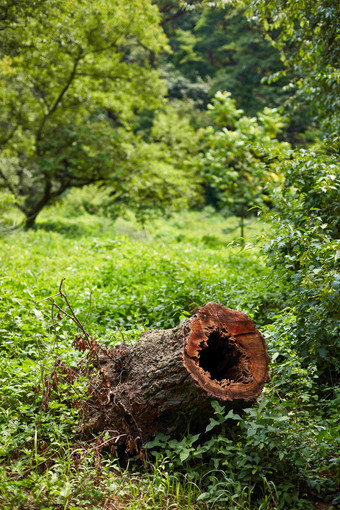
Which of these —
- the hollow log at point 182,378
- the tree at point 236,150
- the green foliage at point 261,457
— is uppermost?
the tree at point 236,150

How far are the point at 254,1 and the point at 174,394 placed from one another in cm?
490

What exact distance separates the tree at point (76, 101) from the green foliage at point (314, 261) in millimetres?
8247

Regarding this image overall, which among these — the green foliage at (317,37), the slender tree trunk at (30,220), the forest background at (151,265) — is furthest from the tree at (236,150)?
the slender tree trunk at (30,220)

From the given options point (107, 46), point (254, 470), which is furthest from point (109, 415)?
point (107, 46)

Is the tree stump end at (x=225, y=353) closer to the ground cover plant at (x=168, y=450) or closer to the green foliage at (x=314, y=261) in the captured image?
the ground cover plant at (x=168, y=450)

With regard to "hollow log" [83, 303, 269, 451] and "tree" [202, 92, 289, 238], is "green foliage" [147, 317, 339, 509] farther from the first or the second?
"tree" [202, 92, 289, 238]

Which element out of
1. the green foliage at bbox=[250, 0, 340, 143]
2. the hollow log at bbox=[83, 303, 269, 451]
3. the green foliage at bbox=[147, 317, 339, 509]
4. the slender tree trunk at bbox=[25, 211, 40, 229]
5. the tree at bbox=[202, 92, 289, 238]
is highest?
the green foliage at bbox=[250, 0, 340, 143]

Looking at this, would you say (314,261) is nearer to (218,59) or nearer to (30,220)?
(30,220)

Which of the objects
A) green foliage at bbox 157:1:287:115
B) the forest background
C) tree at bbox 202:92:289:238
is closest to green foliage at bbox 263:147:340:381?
the forest background

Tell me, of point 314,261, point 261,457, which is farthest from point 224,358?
point 314,261

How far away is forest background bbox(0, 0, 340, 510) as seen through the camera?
249cm

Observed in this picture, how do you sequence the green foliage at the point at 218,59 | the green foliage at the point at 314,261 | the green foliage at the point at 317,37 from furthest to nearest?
→ the green foliage at the point at 218,59
the green foliage at the point at 317,37
the green foliage at the point at 314,261

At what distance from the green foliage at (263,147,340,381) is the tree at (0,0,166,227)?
8247 mm

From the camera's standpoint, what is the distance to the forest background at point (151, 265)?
2.49 meters
